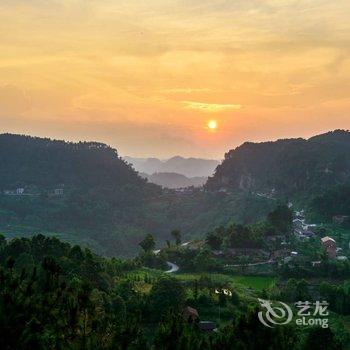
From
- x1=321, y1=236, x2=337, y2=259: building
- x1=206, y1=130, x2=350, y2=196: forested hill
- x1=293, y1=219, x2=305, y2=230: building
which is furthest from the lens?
x1=206, y1=130, x2=350, y2=196: forested hill

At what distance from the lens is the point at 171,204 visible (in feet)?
395

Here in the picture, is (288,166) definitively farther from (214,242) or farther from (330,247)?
(214,242)

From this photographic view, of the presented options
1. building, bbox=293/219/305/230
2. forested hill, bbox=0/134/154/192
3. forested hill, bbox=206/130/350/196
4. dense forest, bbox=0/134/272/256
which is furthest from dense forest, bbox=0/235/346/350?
forested hill, bbox=0/134/154/192

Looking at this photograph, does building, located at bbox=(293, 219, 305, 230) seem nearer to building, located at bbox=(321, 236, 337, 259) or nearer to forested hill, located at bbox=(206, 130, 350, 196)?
building, located at bbox=(321, 236, 337, 259)

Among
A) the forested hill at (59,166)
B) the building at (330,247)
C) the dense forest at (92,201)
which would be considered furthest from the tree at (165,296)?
the forested hill at (59,166)

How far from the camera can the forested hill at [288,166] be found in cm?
10400

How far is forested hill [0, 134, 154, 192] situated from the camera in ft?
413

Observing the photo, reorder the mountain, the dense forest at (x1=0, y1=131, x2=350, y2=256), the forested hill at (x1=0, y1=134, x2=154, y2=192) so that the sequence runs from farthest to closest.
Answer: the forested hill at (x1=0, y1=134, x2=154, y2=192) → the mountain → the dense forest at (x1=0, y1=131, x2=350, y2=256)

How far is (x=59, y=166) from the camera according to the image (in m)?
135

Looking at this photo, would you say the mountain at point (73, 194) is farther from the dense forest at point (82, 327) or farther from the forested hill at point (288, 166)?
the dense forest at point (82, 327)

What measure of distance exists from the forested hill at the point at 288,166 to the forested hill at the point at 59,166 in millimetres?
25881

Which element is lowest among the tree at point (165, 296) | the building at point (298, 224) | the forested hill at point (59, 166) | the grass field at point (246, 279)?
the grass field at point (246, 279)

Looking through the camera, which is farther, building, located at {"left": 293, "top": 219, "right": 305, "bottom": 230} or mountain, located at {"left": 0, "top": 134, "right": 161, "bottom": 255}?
mountain, located at {"left": 0, "top": 134, "right": 161, "bottom": 255}

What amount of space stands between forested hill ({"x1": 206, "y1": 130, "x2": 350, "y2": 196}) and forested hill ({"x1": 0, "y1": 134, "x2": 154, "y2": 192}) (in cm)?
2588
